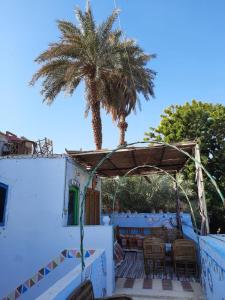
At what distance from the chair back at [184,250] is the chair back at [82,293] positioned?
4.19 metres

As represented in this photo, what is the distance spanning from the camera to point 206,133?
20.3 m

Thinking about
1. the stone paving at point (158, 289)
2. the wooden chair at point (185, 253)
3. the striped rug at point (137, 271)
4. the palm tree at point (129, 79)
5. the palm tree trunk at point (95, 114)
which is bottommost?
the stone paving at point (158, 289)

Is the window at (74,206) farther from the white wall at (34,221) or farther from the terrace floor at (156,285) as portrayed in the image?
the terrace floor at (156,285)

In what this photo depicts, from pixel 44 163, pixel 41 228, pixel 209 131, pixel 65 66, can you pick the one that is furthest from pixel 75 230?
pixel 209 131

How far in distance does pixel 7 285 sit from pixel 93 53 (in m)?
10.1

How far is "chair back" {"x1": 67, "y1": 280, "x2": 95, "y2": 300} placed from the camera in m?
3.18

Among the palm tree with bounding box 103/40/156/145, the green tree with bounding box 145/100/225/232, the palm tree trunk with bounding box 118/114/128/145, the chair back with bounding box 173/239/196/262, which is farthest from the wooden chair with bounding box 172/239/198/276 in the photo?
the green tree with bounding box 145/100/225/232

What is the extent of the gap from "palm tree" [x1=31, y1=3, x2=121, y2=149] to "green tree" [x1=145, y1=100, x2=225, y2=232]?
9776 millimetres

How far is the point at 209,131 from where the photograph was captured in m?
20.4

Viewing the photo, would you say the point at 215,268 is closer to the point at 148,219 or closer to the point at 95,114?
the point at 95,114

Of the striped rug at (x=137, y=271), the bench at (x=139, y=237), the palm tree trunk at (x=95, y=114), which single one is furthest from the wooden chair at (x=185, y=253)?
the palm tree trunk at (x=95, y=114)

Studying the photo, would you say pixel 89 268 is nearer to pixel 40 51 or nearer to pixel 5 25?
pixel 5 25

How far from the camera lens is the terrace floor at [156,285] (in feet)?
19.9

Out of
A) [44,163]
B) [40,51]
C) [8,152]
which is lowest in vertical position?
[44,163]
